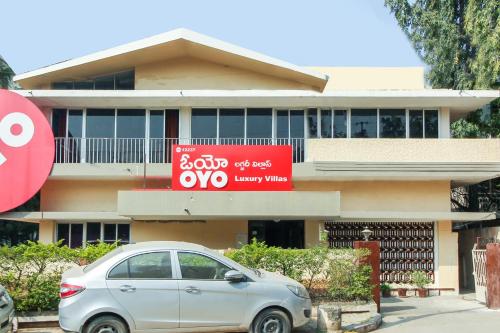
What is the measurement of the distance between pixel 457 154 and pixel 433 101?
1830 millimetres

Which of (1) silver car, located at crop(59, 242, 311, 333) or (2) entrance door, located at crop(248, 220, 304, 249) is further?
(2) entrance door, located at crop(248, 220, 304, 249)

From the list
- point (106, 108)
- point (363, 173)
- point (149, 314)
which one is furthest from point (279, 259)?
point (106, 108)

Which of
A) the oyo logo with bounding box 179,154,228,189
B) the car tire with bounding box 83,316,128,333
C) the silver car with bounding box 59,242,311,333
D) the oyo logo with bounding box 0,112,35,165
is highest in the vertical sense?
the oyo logo with bounding box 0,112,35,165

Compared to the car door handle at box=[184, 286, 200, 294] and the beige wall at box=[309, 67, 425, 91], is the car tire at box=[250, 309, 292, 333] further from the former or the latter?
the beige wall at box=[309, 67, 425, 91]

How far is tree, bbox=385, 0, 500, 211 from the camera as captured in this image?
23.0 m

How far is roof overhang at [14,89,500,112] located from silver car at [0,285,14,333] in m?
9.86

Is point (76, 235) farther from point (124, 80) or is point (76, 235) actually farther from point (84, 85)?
point (124, 80)

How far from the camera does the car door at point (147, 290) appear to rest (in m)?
9.74

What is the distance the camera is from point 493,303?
1455 cm

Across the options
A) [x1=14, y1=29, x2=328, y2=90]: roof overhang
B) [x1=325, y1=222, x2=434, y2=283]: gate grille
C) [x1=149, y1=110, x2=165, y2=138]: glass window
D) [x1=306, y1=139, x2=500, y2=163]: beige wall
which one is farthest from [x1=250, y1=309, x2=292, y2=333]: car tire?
[x1=149, y1=110, x2=165, y2=138]: glass window

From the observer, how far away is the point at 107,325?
9.73m

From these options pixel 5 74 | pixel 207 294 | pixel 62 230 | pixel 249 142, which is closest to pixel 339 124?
pixel 249 142

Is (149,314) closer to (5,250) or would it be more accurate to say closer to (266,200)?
(5,250)

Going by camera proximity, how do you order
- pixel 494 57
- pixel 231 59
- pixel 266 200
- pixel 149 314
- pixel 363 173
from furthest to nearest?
pixel 494 57 → pixel 231 59 → pixel 363 173 → pixel 266 200 → pixel 149 314
